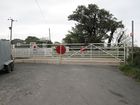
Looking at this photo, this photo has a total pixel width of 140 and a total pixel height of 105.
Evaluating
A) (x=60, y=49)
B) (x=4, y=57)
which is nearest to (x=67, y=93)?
(x=4, y=57)

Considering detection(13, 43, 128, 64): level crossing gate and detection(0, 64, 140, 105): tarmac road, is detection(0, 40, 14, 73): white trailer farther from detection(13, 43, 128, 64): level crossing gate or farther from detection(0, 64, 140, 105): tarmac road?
detection(13, 43, 128, 64): level crossing gate

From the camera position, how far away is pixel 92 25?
69.7 meters

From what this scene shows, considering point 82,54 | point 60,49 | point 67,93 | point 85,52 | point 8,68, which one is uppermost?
point 60,49

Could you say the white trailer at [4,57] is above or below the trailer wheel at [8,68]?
above

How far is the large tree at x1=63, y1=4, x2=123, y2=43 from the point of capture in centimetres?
6900

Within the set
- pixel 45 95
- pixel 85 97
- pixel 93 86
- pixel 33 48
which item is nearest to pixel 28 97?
pixel 45 95

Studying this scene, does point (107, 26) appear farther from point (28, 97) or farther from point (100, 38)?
point (28, 97)

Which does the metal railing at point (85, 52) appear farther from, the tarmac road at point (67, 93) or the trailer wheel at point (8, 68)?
the tarmac road at point (67, 93)

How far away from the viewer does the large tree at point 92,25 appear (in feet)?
226

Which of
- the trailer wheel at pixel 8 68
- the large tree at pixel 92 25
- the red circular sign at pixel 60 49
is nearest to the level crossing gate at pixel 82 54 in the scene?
the red circular sign at pixel 60 49

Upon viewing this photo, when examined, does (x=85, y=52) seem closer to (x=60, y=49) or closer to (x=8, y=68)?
(x=60, y=49)

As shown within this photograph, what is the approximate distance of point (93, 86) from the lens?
12.4 meters

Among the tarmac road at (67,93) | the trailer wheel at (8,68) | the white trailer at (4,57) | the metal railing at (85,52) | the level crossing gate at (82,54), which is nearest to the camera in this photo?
the tarmac road at (67,93)

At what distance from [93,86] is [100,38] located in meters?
56.4
